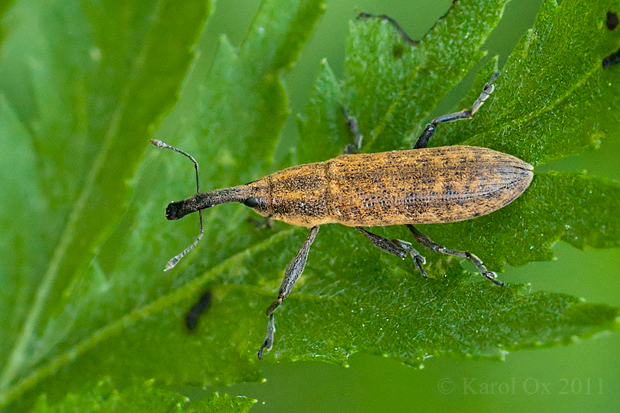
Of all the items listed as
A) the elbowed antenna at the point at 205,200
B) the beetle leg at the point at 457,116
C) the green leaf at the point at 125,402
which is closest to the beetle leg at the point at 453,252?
the beetle leg at the point at 457,116

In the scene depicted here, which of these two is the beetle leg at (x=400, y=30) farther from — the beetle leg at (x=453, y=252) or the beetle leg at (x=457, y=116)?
the beetle leg at (x=453, y=252)

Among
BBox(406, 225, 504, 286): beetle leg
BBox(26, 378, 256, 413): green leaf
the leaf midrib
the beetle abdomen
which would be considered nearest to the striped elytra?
the beetle abdomen

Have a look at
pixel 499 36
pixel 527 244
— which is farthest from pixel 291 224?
pixel 499 36

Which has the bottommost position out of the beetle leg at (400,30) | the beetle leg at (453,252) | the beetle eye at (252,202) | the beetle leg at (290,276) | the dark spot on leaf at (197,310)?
the dark spot on leaf at (197,310)

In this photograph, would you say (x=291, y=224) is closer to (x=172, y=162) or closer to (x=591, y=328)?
(x=172, y=162)

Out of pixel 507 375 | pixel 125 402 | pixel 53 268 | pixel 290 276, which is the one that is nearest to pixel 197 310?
pixel 290 276

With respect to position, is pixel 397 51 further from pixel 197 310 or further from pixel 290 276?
pixel 197 310

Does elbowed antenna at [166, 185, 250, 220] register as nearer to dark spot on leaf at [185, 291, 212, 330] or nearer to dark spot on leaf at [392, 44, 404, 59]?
dark spot on leaf at [185, 291, 212, 330]
